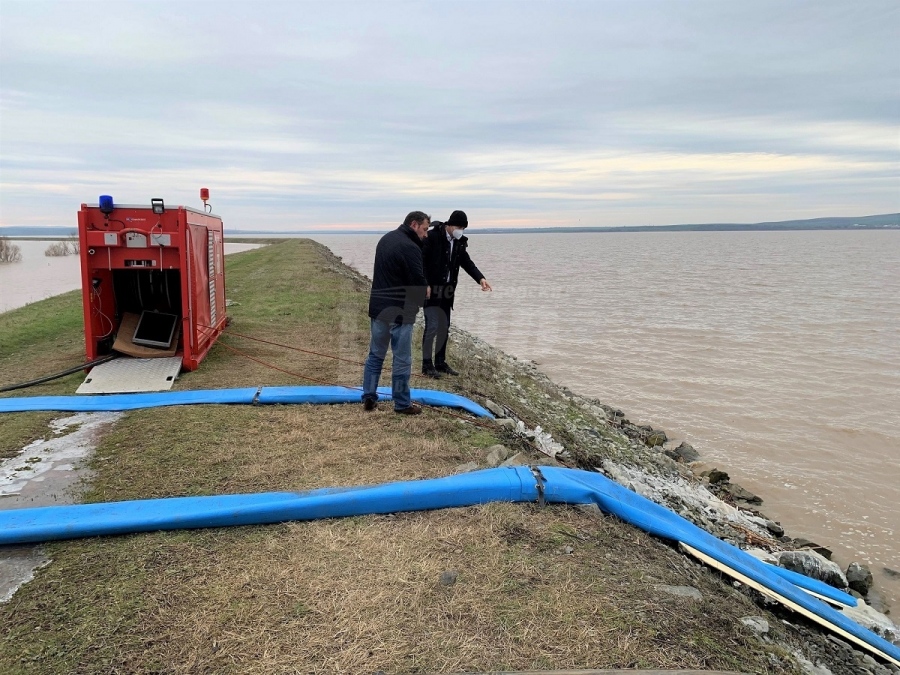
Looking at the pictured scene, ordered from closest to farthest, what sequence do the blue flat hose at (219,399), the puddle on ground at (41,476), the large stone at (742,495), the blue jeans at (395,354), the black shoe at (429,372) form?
the puddle on ground at (41,476), the blue jeans at (395,354), the blue flat hose at (219,399), the large stone at (742,495), the black shoe at (429,372)

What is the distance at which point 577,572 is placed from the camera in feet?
11.6

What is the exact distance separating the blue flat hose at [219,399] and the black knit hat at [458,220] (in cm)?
220

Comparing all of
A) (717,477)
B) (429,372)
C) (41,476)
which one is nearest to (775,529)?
(717,477)

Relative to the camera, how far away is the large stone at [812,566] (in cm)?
524

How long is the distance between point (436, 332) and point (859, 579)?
210 inches

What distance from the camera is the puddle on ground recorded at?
3498 mm

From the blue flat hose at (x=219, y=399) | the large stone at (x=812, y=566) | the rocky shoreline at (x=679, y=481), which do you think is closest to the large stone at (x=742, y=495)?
the rocky shoreline at (x=679, y=481)

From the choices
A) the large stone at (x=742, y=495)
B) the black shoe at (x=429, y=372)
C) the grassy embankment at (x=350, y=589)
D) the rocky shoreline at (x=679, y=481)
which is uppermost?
the black shoe at (x=429, y=372)

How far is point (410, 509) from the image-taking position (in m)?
4.22

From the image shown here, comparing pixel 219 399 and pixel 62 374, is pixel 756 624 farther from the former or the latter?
pixel 62 374

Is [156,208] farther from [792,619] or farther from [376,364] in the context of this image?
[792,619]

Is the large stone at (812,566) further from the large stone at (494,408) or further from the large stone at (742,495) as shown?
the large stone at (494,408)

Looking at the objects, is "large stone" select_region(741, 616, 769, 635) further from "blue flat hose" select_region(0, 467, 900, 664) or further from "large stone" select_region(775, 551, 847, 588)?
"large stone" select_region(775, 551, 847, 588)

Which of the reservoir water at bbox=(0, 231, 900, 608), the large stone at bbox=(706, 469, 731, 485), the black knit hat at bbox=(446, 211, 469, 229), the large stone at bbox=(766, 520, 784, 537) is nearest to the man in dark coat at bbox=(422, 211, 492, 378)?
the black knit hat at bbox=(446, 211, 469, 229)
